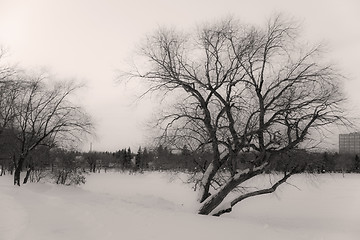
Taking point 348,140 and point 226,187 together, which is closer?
point 226,187

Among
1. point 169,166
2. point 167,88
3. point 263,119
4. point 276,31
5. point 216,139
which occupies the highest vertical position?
point 276,31

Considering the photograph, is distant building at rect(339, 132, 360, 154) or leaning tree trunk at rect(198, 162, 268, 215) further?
distant building at rect(339, 132, 360, 154)

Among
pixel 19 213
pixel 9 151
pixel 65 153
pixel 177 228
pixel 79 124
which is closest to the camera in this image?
pixel 177 228

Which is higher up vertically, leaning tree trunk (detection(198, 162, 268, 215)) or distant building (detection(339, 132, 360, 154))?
distant building (detection(339, 132, 360, 154))

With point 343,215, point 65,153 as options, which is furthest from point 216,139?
point 65,153

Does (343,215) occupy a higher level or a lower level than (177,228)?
lower

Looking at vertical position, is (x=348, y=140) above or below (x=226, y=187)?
above

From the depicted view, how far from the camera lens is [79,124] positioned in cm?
2427

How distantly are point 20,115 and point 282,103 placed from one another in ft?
64.6

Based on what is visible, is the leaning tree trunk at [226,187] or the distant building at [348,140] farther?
the distant building at [348,140]

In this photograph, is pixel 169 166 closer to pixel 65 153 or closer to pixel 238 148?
pixel 238 148

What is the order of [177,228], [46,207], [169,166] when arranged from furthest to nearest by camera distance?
[169,166], [46,207], [177,228]

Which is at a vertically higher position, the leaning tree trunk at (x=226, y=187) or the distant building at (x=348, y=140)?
the distant building at (x=348, y=140)

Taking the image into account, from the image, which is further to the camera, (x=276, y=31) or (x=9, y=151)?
(x=9, y=151)
